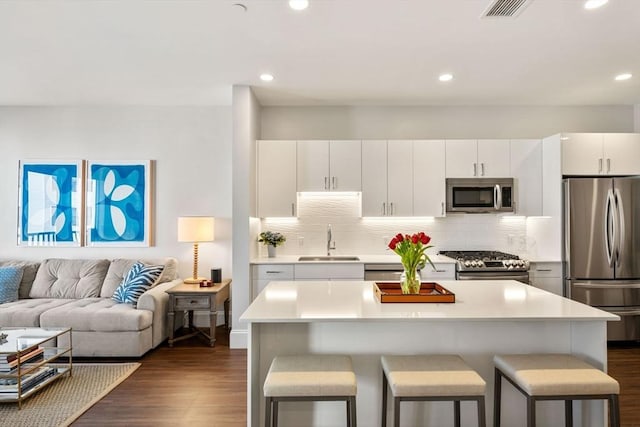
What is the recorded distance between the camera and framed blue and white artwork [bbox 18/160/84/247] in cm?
499

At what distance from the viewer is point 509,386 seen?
7.72 feet

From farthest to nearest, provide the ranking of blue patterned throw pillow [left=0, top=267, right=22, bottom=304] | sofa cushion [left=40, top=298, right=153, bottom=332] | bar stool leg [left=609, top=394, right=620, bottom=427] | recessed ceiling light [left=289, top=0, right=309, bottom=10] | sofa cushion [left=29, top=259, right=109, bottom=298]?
sofa cushion [left=29, top=259, right=109, bottom=298] → blue patterned throw pillow [left=0, top=267, right=22, bottom=304] → sofa cushion [left=40, top=298, right=153, bottom=332] → recessed ceiling light [left=289, top=0, right=309, bottom=10] → bar stool leg [left=609, top=394, right=620, bottom=427]

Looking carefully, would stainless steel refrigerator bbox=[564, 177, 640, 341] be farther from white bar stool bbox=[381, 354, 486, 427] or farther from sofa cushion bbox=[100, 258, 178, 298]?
sofa cushion bbox=[100, 258, 178, 298]

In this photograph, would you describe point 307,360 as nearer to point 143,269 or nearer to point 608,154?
point 143,269

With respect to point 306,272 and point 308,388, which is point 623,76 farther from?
point 308,388

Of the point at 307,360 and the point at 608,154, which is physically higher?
the point at 608,154

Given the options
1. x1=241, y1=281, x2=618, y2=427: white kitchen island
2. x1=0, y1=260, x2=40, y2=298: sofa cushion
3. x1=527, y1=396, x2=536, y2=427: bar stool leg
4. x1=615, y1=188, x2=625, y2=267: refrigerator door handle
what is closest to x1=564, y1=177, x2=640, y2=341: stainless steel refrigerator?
x1=615, y1=188, x2=625, y2=267: refrigerator door handle

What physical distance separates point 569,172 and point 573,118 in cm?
115

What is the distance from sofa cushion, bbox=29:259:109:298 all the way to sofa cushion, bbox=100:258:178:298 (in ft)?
0.30

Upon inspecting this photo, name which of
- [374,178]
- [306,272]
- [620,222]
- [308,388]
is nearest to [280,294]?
[308,388]

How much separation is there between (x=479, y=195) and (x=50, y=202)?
5.18 metres

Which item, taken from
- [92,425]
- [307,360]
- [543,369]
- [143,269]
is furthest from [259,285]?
[543,369]

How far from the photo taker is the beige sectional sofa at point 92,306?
3.86 meters

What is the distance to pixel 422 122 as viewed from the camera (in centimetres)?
506
